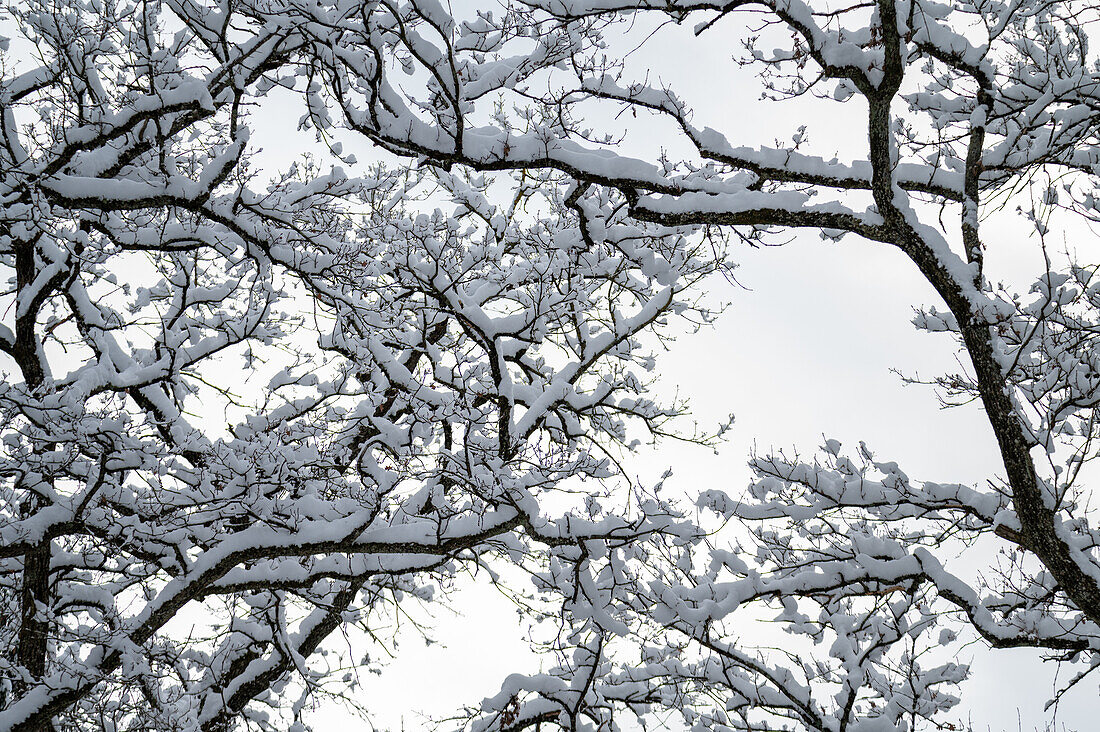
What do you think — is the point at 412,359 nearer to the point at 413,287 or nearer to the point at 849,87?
the point at 413,287

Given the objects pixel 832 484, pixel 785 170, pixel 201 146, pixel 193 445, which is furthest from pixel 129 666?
pixel 785 170

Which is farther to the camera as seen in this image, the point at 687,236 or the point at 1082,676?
the point at 687,236

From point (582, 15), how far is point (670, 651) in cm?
569

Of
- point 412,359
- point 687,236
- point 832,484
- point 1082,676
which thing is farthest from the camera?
point 412,359

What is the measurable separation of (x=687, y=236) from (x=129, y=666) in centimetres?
599

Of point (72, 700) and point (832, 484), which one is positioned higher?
point (832, 484)

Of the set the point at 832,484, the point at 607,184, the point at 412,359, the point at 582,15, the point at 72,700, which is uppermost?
the point at 412,359

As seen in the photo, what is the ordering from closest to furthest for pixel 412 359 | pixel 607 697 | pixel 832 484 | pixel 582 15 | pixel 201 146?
1. pixel 582 15
2. pixel 832 484
3. pixel 201 146
4. pixel 607 697
5. pixel 412 359

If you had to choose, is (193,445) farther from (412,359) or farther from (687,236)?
(687,236)

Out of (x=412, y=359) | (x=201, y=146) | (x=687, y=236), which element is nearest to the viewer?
(x=201, y=146)

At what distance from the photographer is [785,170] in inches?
215

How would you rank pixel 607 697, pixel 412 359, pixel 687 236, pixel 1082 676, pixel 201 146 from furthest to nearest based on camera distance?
pixel 412 359 → pixel 687 236 → pixel 607 697 → pixel 201 146 → pixel 1082 676

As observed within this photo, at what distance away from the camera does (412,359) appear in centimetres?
846

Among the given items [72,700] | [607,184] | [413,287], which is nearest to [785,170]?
[607,184]
